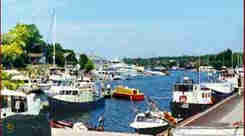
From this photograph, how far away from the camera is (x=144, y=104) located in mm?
52531

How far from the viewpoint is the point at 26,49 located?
74062 millimetres

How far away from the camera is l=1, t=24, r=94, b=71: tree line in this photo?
34159 millimetres

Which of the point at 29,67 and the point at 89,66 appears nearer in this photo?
the point at 29,67

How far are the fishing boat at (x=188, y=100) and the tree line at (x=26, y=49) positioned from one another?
11810 millimetres

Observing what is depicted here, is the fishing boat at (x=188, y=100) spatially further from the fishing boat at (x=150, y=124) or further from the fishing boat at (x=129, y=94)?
the fishing boat at (x=129, y=94)

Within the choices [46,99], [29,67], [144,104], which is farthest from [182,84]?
[29,67]

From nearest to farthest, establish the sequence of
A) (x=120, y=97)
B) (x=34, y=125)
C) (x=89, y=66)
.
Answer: (x=34, y=125)
(x=120, y=97)
(x=89, y=66)

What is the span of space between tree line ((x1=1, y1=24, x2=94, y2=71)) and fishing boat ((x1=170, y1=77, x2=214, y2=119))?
1181cm

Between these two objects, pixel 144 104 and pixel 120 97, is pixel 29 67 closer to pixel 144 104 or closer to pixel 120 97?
pixel 120 97

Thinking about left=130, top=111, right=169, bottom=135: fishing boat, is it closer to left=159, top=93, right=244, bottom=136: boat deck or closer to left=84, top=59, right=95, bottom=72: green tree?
left=159, top=93, right=244, bottom=136: boat deck

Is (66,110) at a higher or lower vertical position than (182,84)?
lower

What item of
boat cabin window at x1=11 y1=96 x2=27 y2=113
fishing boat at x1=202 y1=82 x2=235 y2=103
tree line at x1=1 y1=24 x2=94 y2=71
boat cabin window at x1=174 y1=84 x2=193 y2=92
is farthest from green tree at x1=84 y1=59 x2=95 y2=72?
boat cabin window at x1=11 y1=96 x2=27 y2=113

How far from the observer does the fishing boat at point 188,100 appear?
32.7 metres

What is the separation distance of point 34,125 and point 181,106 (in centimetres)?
2232
